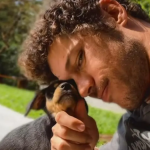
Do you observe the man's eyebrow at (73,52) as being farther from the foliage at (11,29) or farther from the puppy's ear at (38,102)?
the foliage at (11,29)

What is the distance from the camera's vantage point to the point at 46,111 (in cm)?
233

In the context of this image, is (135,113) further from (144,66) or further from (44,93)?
(44,93)

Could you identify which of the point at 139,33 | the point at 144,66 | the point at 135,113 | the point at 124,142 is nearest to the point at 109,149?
the point at 124,142

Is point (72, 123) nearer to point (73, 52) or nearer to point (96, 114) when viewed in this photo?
point (73, 52)

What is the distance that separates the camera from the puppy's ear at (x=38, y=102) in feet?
7.29

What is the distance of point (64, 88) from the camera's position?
207 cm

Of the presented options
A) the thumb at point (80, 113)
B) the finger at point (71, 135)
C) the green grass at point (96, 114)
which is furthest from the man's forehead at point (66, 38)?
the green grass at point (96, 114)

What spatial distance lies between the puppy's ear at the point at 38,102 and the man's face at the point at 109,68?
312 mm

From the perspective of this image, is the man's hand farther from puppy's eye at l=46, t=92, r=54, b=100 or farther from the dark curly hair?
the dark curly hair

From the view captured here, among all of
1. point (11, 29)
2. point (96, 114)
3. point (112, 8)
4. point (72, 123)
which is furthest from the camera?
point (11, 29)

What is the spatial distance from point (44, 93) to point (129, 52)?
0.70 m

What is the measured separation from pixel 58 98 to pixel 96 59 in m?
0.37

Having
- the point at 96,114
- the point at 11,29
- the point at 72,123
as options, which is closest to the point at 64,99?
the point at 72,123

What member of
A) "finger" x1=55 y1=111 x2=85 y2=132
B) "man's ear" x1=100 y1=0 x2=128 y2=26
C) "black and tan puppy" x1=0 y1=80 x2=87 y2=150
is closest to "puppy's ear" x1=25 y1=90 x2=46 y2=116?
"black and tan puppy" x1=0 y1=80 x2=87 y2=150
